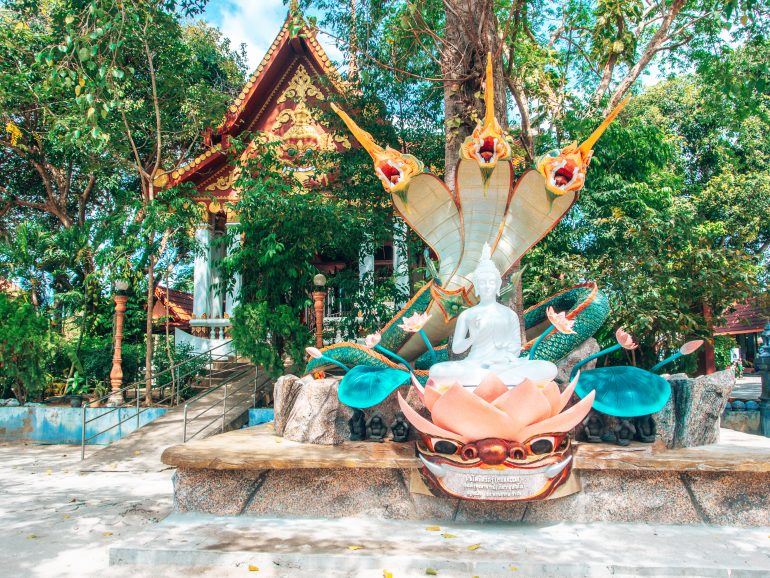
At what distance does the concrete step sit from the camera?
151 inches

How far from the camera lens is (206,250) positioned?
1349 centimetres

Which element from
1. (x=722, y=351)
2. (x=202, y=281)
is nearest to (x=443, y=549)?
(x=202, y=281)

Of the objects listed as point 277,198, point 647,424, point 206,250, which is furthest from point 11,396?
point 647,424

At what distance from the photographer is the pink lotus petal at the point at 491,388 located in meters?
4.59

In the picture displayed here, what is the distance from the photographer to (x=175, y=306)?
1795 cm

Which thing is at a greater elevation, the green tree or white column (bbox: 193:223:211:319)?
the green tree

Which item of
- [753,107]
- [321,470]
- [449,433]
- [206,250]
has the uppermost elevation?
[753,107]

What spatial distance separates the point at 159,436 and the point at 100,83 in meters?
4.90

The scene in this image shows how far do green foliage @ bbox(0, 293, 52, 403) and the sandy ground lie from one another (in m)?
2.48

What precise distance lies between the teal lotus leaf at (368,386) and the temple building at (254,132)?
276 inches

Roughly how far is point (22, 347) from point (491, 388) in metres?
9.22

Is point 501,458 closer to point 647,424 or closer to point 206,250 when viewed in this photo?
point 647,424

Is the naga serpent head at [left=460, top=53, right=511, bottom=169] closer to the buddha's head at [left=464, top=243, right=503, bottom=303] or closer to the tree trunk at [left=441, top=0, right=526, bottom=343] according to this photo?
the buddha's head at [left=464, top=243, right=503, bottom=303]

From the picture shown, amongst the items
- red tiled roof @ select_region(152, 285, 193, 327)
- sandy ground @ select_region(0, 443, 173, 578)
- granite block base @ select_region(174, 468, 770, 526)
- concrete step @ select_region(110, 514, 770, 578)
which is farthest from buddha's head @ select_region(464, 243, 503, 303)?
red tiled roof @ select_region(152, 285, 193, 327)
